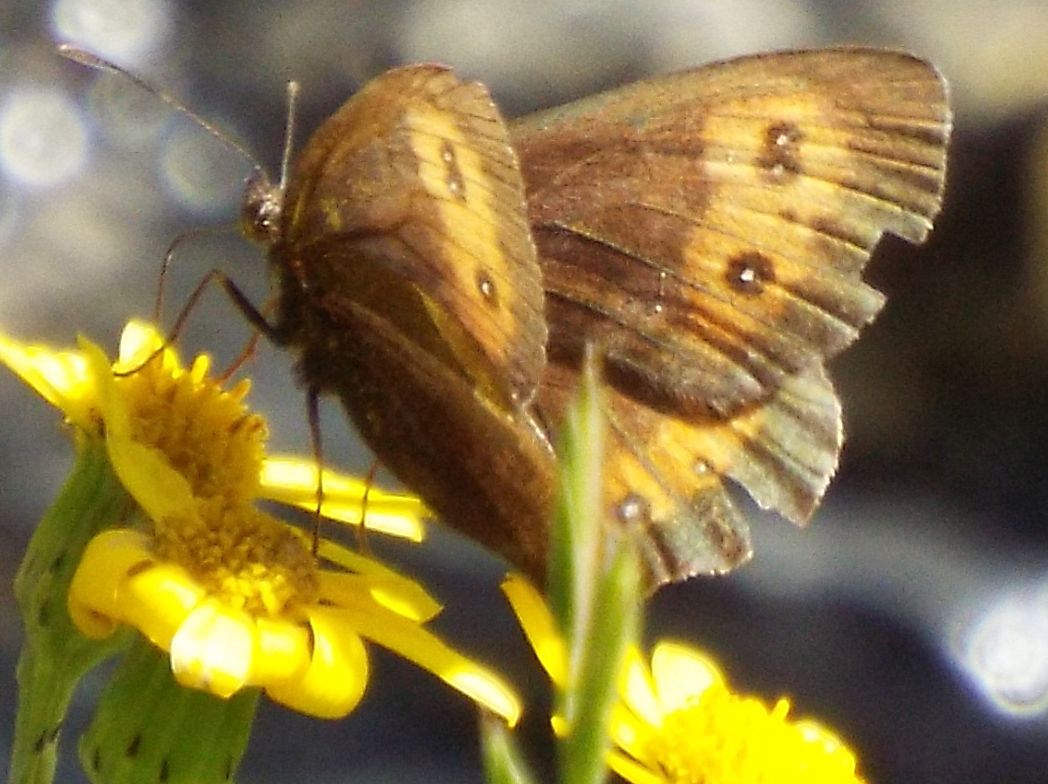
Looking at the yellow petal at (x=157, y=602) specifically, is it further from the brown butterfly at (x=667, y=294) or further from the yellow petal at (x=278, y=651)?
the brown butterfly at (x=667, y=294)

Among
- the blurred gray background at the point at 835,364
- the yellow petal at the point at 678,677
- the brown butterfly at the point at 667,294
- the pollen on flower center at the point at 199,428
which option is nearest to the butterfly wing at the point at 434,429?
the brown butterfly at the point at 667,294

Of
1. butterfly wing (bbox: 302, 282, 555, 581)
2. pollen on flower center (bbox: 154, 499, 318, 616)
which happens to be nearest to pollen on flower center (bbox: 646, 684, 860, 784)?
butterfly wing (bbox: 302, 282, 555, 581)

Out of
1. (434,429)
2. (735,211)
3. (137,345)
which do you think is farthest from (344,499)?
(735,211)

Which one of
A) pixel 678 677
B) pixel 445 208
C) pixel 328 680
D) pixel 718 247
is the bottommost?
pixel 678 677

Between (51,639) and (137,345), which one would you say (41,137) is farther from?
(51,639)

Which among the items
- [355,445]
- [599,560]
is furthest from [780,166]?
[355,445]

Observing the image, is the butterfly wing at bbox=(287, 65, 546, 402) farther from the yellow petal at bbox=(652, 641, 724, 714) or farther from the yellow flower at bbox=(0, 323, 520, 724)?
the yellow petal at bbox=(652, 641, 724, 714)
